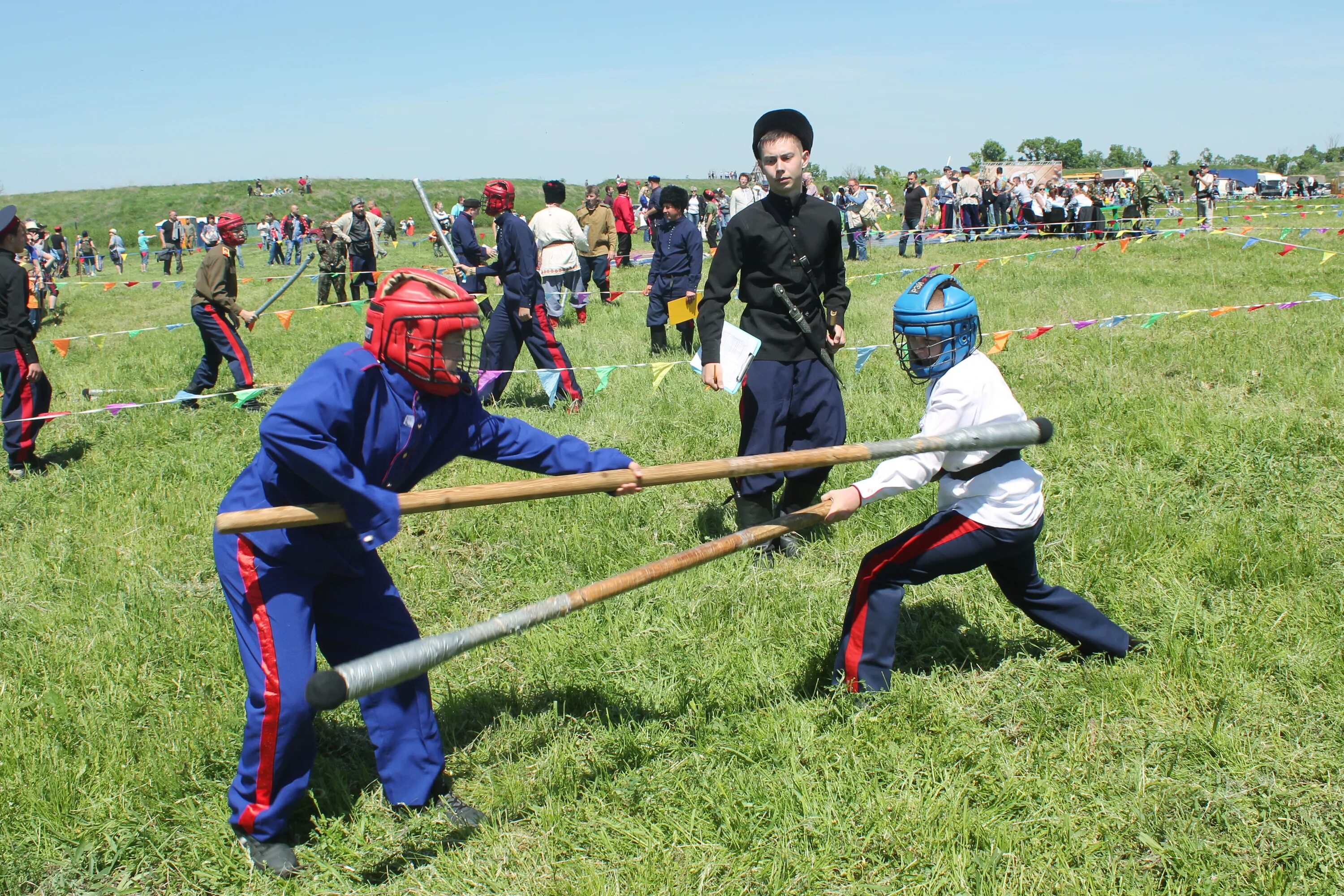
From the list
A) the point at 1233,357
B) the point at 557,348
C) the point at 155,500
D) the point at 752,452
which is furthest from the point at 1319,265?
the point at 155,500

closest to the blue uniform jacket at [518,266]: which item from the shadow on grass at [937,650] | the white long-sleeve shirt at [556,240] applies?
the white long-sleeve shirt at [556,240]

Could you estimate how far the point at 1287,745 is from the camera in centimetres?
324

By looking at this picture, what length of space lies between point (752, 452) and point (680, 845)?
237 centimetres

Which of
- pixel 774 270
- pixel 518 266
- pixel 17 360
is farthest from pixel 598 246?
pixel 774 270

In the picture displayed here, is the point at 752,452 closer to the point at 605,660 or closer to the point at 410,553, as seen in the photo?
the point at 605,660

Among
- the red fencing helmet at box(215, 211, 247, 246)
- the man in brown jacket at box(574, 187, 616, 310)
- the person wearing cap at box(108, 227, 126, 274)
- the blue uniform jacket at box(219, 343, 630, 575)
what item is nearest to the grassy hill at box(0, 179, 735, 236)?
the person wearing cap at box(108, 227, 126, 274)

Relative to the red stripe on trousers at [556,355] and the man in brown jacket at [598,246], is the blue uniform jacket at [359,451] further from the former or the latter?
the man in brown jacket at [598,246]

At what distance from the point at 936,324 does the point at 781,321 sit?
5.54 feet

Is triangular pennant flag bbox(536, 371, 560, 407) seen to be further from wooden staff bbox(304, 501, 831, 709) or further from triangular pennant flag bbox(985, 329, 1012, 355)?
wooden staff bbox(304, 501, 831, 709)

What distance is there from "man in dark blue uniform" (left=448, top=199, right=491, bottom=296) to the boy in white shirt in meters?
7.92

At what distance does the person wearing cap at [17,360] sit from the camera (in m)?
7.20

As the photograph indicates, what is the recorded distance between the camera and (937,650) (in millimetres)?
4078

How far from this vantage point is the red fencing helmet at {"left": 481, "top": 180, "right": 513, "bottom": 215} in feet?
29.8

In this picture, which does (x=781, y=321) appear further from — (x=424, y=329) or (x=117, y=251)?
(x=117, y=251)
